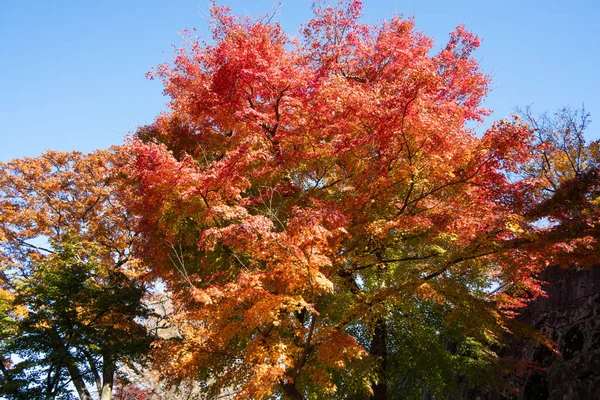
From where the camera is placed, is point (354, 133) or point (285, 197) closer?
point (354, 133)

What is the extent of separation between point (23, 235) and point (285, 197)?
47.9 ft

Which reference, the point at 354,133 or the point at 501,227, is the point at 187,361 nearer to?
the point at 354,133

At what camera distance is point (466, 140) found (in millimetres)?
8500

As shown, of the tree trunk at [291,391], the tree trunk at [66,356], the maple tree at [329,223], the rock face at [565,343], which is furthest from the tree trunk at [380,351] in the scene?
the tree trunk at [66,356]

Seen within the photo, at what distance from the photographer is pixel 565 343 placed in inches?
496

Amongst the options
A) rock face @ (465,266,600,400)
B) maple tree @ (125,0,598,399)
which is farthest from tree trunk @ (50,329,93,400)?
rock face @ (465,266,600,400)

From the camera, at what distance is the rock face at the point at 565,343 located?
11547 millimetres

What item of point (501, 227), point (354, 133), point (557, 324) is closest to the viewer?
point (501, 227)

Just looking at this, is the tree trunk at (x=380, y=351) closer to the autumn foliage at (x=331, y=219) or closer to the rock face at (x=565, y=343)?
the autumn foliage at (x=331, y=219)

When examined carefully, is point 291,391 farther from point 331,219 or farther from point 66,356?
point 66,356

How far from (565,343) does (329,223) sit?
9.52m

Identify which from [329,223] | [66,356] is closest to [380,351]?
[329,223]

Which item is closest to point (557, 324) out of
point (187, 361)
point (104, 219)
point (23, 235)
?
point (187, 361)

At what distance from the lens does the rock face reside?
11547 mm
